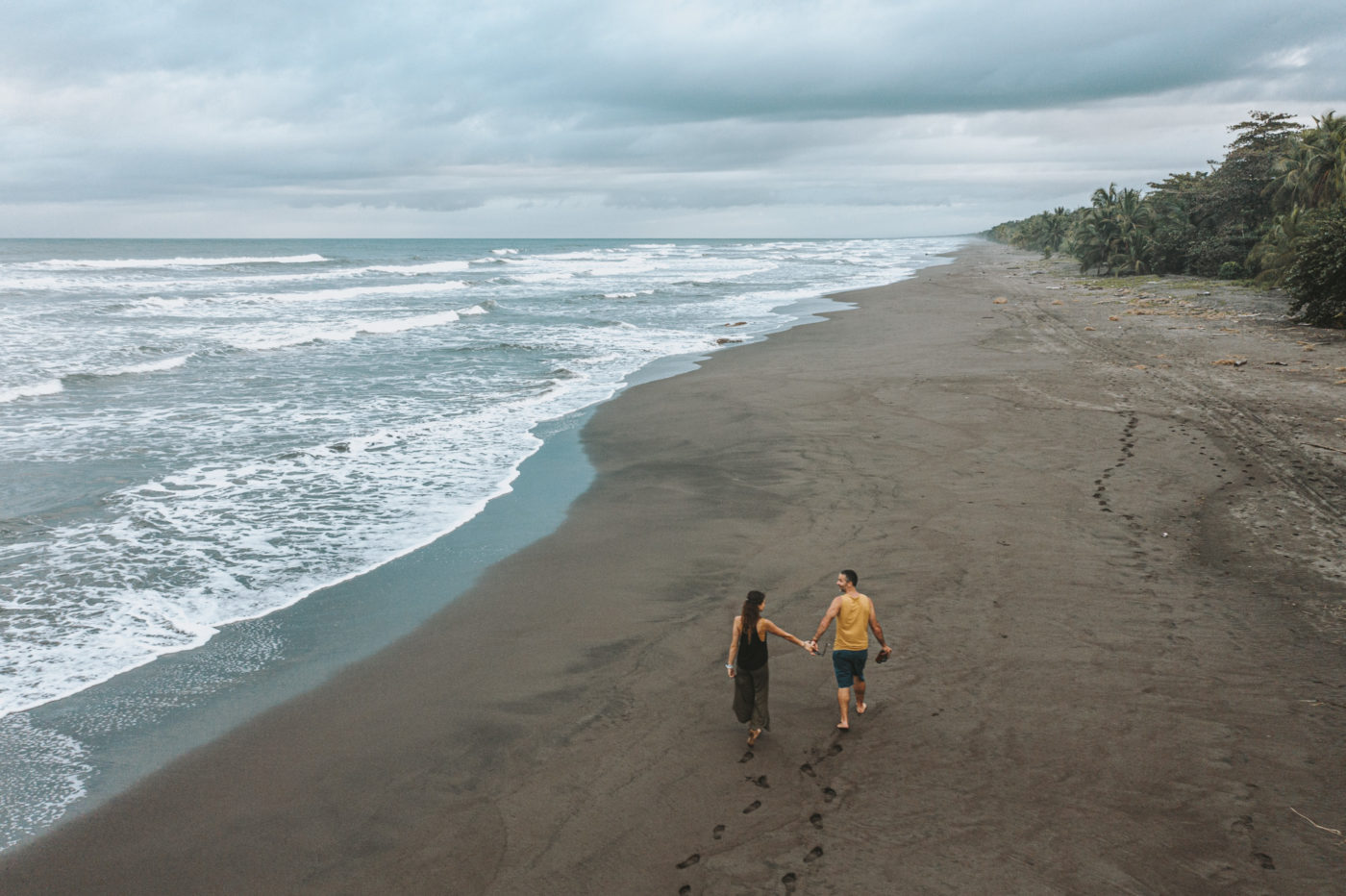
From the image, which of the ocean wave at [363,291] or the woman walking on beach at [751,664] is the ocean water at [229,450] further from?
the ocean wave at [363,291]

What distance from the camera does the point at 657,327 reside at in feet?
125

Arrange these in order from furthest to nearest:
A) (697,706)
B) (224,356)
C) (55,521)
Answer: (224,356)
(55,521)
(697,706)

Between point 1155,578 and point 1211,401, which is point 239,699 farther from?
point 1211,401

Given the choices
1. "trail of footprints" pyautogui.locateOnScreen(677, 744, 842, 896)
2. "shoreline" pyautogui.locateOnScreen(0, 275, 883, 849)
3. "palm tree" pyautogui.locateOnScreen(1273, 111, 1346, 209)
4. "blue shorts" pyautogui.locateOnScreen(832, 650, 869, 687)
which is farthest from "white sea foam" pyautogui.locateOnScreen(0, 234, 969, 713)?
"palm tree" pyautogui.locateOnScreen(1273, 111, 1346, 209)

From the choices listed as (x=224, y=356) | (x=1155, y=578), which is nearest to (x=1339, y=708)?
(x=1155, y=578)

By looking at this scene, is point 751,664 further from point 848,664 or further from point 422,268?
point 422,268

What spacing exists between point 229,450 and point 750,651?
46.3 feet

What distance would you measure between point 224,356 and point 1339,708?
31.9 meters

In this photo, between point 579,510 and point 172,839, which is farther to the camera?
point 579,510

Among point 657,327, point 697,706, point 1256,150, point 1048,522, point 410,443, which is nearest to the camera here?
point 697,706

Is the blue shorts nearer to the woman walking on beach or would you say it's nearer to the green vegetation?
the woman walking on beach

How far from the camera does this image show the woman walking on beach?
264 inches

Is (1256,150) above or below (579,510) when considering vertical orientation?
above

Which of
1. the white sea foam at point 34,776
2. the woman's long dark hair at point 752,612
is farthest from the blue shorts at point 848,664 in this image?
the white sea foam at point 34,776
